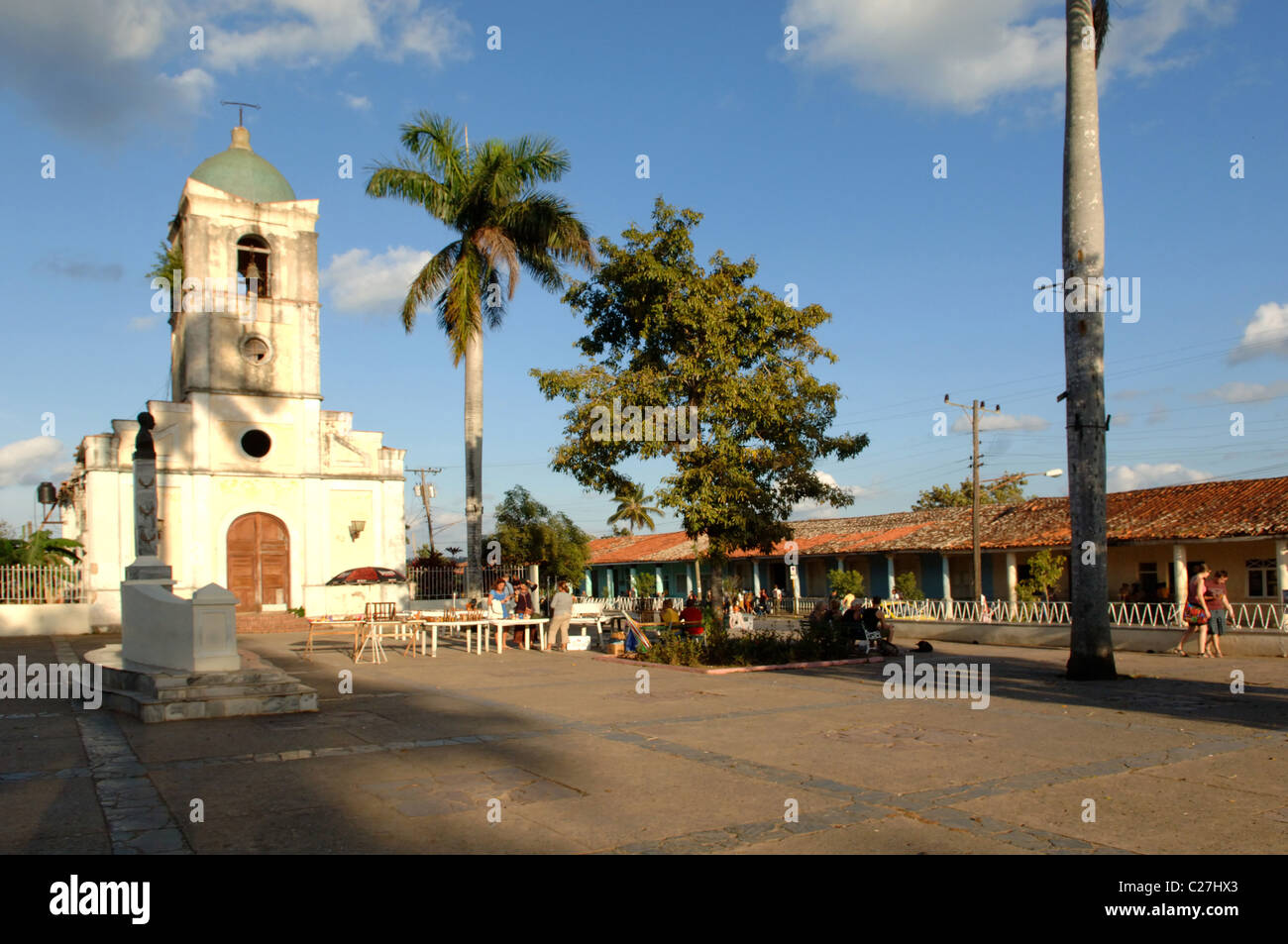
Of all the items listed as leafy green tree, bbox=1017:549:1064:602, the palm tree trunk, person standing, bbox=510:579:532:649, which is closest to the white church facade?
the palm tree trunk

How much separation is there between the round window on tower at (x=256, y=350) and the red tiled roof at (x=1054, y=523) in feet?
49.5

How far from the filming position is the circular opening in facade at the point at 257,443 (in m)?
28.4

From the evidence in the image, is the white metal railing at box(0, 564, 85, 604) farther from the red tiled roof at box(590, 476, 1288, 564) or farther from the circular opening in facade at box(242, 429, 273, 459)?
the red tiled roof at box(590, 476, 1288, 564)

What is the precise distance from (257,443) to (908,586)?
2398 centimetres

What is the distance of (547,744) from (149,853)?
3.87m

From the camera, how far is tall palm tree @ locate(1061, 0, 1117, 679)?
44.2ft

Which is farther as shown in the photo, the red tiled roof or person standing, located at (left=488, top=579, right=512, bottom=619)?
the red tiled roof

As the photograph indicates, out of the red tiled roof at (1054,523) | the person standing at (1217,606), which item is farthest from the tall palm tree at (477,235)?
the person standing at (1217,606)

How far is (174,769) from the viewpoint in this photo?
7734 mm

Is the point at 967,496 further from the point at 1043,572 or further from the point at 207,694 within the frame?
the point at 207,694

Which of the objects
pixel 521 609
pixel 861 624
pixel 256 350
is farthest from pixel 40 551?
pixel 861 624

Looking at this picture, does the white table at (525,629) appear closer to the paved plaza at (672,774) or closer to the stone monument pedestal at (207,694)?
the paved plaza at (672,774)

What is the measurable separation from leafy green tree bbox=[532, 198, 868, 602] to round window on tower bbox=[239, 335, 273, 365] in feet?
43.7

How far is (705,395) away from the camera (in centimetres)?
1836
